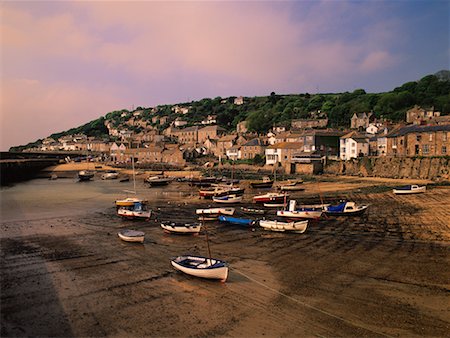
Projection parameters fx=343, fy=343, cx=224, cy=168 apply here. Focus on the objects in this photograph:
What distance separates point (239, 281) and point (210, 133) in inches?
4779

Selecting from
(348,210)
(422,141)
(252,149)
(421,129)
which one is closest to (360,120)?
(252,149)

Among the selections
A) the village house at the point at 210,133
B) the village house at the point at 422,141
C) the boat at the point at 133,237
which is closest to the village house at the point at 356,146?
the village house at the point at 422,141

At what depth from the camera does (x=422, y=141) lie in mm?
56406

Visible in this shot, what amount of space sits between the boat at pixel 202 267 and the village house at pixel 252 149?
71.8 m

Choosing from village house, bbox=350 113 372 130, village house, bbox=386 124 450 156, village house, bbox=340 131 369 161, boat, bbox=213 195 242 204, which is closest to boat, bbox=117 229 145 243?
boat, bbox=213 195 242 204

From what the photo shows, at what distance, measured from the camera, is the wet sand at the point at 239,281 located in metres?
12.7

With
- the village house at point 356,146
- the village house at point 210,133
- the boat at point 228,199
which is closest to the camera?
the boat at point 228,199

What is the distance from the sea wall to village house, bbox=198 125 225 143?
233 ft

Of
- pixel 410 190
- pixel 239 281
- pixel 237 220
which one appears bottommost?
pixel 239 281

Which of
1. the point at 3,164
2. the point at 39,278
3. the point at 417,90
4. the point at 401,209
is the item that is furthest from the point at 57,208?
the point at 417,90

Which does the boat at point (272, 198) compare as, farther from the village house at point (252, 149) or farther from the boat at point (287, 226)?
the village house at point (252, 149)

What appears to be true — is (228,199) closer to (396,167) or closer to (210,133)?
(396,167)

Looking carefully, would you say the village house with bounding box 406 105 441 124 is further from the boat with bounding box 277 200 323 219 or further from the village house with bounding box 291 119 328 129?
the boat with bounding box 277 200 323 219

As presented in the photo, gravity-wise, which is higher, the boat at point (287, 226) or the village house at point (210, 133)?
the village house at point (210, 133)
